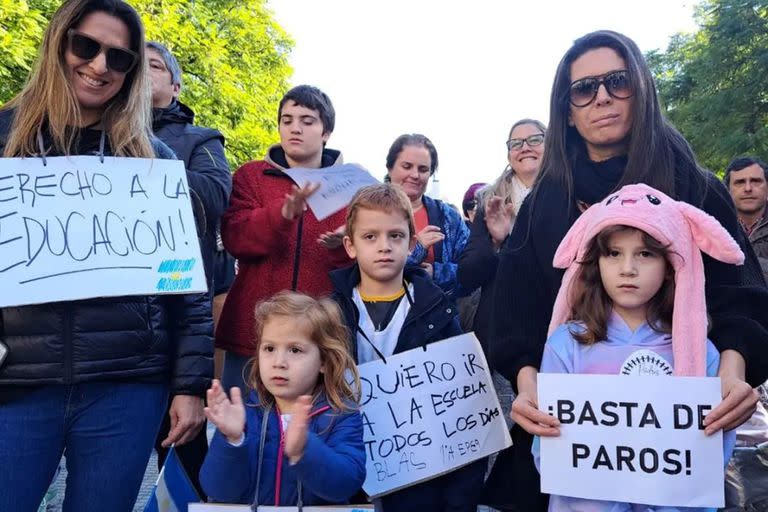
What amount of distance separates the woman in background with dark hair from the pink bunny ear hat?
5.03 feet

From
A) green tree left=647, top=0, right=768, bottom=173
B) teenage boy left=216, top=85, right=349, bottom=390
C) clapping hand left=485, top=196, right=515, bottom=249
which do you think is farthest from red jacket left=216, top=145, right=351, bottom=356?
green tree left=647, top=0, right=768, bottom=173

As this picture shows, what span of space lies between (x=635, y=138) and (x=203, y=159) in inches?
70.8

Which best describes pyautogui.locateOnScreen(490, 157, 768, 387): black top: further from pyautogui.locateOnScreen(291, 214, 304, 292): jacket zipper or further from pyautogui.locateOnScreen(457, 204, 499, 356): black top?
pyautogui.locateOnScreen(291, 214, 304, 292): jacket zipper

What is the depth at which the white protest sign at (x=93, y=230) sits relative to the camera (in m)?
2.19

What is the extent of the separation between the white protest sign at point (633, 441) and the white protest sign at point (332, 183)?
134 centimetres

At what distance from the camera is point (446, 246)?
421 cm

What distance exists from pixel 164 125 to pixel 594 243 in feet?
6.52

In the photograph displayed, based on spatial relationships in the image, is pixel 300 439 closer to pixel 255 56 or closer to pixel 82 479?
pixel 82 479

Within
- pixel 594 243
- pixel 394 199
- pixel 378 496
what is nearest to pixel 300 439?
pixel 378 496

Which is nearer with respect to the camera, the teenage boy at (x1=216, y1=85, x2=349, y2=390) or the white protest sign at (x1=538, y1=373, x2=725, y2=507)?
the white protest sign at (x1=538, y1=373, x2=725, y2=507)

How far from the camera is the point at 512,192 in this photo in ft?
14.5

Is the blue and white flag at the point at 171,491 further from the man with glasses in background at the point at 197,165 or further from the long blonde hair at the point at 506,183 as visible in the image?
the long blonde hair at the point at 506,183

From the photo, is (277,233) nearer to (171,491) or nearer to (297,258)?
(297,258)

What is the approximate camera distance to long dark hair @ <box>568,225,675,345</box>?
248 centimetres
